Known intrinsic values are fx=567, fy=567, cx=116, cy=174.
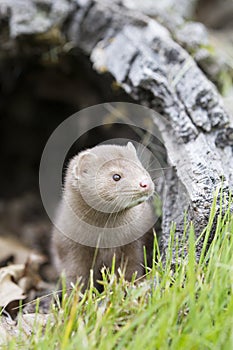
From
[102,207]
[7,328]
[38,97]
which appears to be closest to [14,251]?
[102,207]

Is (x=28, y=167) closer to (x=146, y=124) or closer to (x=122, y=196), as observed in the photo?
(x=146, y=124)

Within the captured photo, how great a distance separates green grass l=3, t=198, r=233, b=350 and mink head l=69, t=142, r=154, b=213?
59 centimetres

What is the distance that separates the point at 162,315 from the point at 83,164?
4.72 ft

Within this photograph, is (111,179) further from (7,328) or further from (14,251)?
(14,251)

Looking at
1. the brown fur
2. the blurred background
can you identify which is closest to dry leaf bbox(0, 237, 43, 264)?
the blurred background

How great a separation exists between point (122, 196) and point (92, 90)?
10.8 ft

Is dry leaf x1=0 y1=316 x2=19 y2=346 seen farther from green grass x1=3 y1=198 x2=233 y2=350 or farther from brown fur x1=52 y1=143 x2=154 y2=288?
brown fur x1=52 y1=143 x2=154 y2=288

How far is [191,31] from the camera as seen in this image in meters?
4.54

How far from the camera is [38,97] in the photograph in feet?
23.0

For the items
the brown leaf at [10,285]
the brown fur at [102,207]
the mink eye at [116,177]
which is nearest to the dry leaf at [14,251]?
the brown leaf at [10,285]

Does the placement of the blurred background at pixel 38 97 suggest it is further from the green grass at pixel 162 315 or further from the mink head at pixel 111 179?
the green grass at pixel 162 315

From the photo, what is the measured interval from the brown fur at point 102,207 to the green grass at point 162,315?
69 cm

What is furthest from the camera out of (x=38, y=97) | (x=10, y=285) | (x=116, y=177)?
(x=38, y=97)

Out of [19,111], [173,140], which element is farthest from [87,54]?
[19,111]
